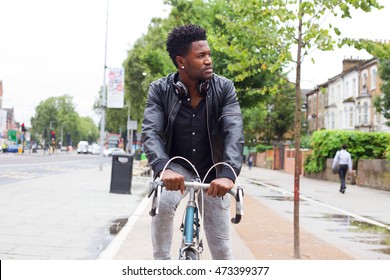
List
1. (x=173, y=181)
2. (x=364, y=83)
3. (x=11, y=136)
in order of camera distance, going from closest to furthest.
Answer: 1. (x=173, y=181)
2. (x=364, y=83)
3. (x=11, y=136)

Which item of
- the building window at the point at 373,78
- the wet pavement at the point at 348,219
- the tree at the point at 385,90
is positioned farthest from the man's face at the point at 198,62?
the building window at the point at 373,78

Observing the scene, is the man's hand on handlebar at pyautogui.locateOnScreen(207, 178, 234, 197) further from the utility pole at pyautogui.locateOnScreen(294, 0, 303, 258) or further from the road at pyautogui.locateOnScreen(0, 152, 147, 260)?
the utility pole at pyautogui.locateOnScreen(294, 0, 303, 258)

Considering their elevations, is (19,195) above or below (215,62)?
below

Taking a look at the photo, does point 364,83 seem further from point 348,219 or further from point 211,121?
point 211,121

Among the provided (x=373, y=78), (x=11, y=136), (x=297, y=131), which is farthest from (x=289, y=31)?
(x=11, y=136)

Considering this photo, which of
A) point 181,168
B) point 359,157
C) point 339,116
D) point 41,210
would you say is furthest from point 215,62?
point 339,116

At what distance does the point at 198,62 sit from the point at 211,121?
351 mm

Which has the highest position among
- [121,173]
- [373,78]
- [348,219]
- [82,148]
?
[373,78]

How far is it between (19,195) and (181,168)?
10.4 metres

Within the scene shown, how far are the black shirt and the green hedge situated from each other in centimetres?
2216

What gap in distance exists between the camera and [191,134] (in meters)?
3.06

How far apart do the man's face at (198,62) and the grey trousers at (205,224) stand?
1.79ft
